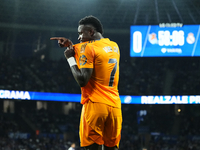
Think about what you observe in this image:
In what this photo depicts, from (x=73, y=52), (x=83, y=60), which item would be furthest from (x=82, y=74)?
(x=73, y=52)

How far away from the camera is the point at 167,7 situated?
688 inches

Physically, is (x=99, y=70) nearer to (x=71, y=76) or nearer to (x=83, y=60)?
(x=83, y=60)

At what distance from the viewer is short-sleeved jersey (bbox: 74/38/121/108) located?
194 cm

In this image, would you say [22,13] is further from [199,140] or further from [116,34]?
[199,140]

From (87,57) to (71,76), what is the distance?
15.4 meters

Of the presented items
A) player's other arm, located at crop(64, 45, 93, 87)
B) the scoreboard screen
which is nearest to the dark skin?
player's other arm, located at crop(64, 45, 93, 87)

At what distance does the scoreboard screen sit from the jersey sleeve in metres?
12.4

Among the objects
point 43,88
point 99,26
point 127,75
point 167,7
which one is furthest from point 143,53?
point 99,26

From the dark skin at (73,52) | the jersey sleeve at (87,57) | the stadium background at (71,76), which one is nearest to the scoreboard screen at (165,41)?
the stadium background at (71,76)

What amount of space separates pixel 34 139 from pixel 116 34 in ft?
29.2

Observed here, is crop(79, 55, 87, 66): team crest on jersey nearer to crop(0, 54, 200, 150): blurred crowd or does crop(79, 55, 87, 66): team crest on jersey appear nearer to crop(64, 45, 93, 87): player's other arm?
crop(64, 45, 93, 87): player's other arm

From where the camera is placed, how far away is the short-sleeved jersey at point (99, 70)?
1.94 m

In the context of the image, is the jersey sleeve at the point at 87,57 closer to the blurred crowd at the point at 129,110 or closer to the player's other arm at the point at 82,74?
the player's other arm at the point at 82,74

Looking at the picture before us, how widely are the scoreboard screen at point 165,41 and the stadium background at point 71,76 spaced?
3.22 m
